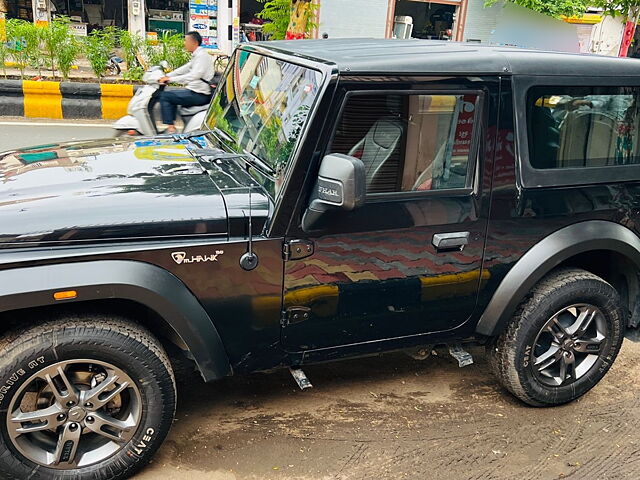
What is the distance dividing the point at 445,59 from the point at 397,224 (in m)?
0.80

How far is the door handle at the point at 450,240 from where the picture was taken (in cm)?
313

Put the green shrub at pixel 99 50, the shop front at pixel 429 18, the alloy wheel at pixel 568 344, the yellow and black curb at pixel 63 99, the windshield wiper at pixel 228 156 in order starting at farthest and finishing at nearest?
the shop front at pixel 429 18 < the green shrub at pixel 99 50 < the yellow and black curb at pixel 63 99 < the alloy wheel at pixel 568 344 < the windshield wiper at pixel 228 156

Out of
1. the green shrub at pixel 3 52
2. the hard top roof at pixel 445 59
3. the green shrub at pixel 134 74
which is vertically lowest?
the green shrub at pixel 134 74

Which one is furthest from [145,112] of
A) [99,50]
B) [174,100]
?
[99,50]

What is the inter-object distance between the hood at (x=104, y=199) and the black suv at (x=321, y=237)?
0.04 feet

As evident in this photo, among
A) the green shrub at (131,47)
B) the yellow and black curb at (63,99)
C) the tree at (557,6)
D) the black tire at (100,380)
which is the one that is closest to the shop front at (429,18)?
the tree at (557,6)

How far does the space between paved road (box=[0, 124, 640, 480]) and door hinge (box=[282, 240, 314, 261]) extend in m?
1.02

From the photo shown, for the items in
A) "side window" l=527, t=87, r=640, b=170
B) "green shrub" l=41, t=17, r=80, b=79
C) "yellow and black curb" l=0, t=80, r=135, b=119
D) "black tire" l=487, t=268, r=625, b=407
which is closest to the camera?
"side window" l=527, t=87, r=640, b=170

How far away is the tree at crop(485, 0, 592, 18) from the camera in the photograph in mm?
12914

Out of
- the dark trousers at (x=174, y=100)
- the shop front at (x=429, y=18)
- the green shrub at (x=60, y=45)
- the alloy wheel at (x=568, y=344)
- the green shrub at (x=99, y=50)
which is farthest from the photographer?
the shop front at (x=429, y=18)

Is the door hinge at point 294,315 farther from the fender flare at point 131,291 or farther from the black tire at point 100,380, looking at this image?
the black tire at point 100,380

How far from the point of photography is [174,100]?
7594 mm

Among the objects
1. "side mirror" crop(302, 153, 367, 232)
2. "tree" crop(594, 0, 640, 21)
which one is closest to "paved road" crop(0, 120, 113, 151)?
"side mirror" crop(302, 153, 367, 232)

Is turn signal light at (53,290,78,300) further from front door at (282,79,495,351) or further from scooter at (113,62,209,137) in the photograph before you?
scooter at (113,62,209,137)
